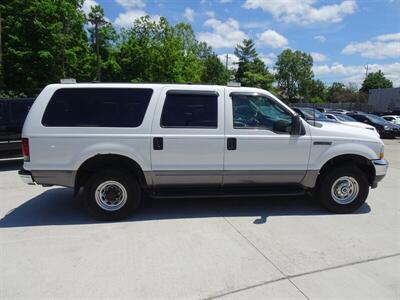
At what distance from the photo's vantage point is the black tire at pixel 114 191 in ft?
15.9

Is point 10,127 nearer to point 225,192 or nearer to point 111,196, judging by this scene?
point 111,196

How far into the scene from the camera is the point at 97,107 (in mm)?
4785

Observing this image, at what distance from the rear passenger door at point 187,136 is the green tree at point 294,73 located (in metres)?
105

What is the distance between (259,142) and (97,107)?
2.42 metres

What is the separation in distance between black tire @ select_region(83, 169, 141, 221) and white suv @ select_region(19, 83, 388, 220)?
0.05 feet

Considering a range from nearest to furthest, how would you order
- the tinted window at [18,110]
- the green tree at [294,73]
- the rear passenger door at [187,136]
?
the rear passenger door at [187,136] < the tinted window at [18,110] < the green tree at [294,73]

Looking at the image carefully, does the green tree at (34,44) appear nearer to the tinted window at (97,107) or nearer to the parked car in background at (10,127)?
the parked car in background at (10,127)

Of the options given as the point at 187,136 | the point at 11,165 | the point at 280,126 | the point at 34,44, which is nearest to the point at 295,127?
the point at 280,126

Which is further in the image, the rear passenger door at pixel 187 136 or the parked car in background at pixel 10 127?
the parked car in background at pixel 10 127

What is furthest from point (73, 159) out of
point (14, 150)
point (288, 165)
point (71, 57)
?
point (71, 57)

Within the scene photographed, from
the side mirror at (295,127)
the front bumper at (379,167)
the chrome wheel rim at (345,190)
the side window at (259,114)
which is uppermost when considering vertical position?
the side window at (259,114)

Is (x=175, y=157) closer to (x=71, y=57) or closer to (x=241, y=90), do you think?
(x=241, y=90)

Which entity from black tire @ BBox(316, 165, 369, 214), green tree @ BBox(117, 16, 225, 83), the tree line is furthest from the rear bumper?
green tree @ BBox(117, 16, 225, 83)

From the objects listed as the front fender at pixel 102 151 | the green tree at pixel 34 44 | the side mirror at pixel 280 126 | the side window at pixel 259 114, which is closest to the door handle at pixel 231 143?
the side window at pixel 259 114
